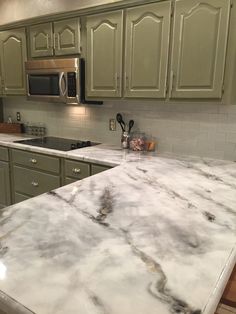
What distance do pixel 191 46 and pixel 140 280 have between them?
176 centimetres

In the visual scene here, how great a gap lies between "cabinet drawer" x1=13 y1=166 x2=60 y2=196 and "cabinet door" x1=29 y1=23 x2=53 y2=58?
4.07 ft

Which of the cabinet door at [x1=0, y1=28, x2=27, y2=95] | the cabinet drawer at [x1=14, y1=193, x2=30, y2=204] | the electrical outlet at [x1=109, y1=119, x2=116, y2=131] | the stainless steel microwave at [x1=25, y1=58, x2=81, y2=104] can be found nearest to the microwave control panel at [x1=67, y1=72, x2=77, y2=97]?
the stainless steel microwave at [x1=25, y1=58, x2=81, y2=104]

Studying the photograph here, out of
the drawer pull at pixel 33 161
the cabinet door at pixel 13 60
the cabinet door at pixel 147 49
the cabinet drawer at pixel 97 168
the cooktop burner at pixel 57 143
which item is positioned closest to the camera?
the cabinet door at pixel 147 49

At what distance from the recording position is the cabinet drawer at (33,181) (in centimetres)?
248

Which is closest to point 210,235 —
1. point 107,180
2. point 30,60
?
point 107,180

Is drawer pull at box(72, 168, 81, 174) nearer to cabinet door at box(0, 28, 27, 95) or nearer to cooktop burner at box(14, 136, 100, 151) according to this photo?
cooktop burner at box(14, 136, 100, 151)

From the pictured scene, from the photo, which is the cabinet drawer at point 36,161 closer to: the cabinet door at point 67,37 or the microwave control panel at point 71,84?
the microwave control panel at point 71,84

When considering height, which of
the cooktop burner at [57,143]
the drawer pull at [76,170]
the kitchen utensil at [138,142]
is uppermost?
the kitchen utensil at [138,142]

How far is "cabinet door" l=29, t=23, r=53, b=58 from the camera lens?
261 centimetres

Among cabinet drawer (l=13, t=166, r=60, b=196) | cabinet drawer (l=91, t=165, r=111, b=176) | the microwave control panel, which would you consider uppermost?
the microwave control panel

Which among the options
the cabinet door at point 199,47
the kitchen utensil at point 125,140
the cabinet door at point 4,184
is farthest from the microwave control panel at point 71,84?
the cabinet door at point 4,184

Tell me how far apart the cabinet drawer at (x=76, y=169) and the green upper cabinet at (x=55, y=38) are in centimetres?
108

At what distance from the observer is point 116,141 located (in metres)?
2.79

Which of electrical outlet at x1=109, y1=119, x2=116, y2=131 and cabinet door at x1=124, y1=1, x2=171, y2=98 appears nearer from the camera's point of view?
cabinet door at x1=124, y1=1, x2=171, y2=98
